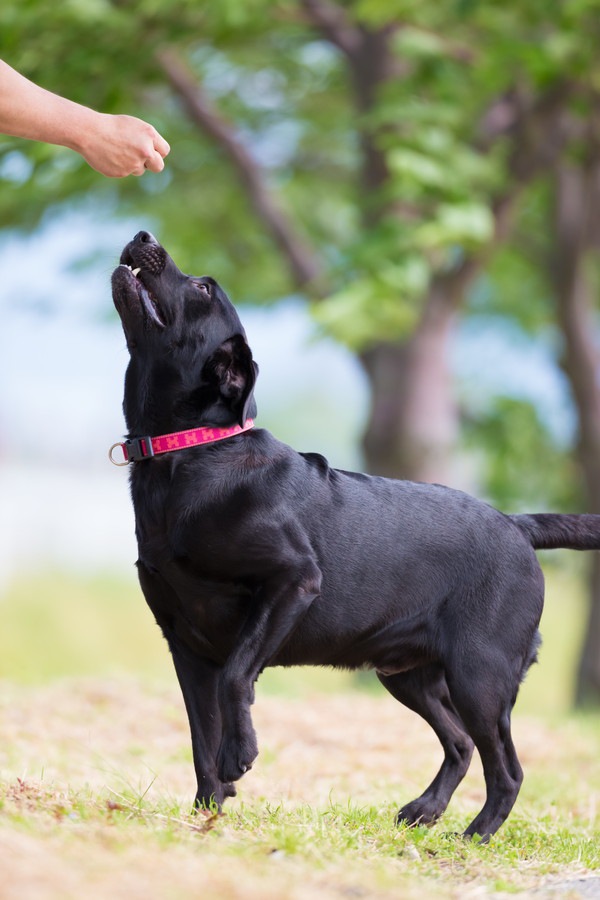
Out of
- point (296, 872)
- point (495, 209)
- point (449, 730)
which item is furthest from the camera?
point (495, 209)

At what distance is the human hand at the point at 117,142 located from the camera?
3609 millimetres

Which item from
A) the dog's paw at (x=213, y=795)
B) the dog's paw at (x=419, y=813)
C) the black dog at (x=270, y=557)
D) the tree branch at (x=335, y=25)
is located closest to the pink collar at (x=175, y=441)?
the black dog at (x=270, y=557)

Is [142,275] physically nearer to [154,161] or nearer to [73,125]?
[154,161]

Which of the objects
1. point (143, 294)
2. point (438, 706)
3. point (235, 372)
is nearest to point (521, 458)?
point (438, 706)

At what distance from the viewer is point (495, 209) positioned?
10180mm

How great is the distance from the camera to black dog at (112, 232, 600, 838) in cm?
347

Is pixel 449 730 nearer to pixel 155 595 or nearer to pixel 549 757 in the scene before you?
pixel 155 595

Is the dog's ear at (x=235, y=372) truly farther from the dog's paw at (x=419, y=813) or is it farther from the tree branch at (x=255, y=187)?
the tree branch at (x=255, y=187)

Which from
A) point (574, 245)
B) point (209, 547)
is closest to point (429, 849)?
point (209, 547)

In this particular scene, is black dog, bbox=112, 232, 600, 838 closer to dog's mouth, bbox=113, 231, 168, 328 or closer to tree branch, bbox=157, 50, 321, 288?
dog's mouth, bbox=113, 231, 168, 328

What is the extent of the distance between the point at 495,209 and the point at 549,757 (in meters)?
5.28

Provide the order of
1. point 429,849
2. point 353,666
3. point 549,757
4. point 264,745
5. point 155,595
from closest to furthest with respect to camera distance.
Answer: point 429,849 → point 155,595 → point 353,666 → point 264,745 → point 549,757

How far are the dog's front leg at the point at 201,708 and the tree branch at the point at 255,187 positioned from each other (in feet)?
24.0

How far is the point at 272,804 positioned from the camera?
4270 mm
